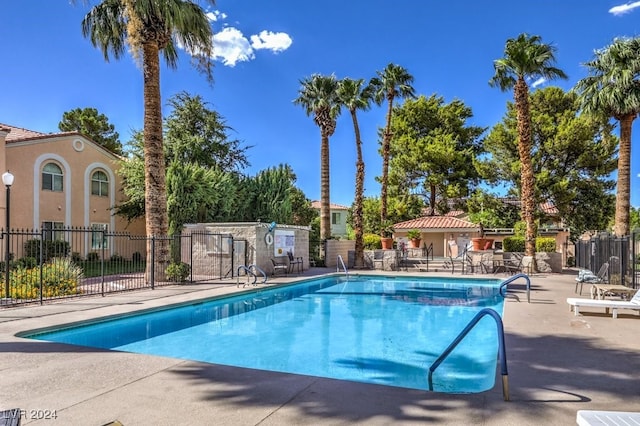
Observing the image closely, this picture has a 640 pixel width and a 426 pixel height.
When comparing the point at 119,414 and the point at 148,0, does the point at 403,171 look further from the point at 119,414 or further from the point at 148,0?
the point at 119,414

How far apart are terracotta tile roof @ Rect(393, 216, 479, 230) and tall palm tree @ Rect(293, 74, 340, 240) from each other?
36.8 ft

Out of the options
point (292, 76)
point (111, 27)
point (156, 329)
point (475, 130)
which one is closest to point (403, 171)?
point (475, 130)

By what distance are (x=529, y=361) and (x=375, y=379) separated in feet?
7.04

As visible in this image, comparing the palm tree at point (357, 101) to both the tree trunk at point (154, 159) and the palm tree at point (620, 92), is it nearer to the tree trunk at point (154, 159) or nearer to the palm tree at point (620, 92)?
the palm tree at point (620, 92)

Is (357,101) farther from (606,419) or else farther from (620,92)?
(606,419)

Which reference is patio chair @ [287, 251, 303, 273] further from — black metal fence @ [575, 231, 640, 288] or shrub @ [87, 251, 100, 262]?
black metal fence @ [575, 231, 640, 288]

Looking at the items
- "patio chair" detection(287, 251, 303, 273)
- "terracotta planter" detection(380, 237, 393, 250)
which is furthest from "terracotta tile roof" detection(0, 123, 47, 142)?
"terracotta planter" detection(380, 237, 393, 250)

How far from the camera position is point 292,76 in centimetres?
2758

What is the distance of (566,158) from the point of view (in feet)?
101

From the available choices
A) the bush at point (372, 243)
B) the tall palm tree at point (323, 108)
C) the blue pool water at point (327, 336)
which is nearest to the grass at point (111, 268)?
the blue pool water at point (327, 336)

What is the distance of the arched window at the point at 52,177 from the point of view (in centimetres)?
2269

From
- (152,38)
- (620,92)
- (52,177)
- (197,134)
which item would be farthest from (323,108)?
(52,177)

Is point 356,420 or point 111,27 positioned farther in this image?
point 111,27

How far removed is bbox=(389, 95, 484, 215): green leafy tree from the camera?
120 ft
